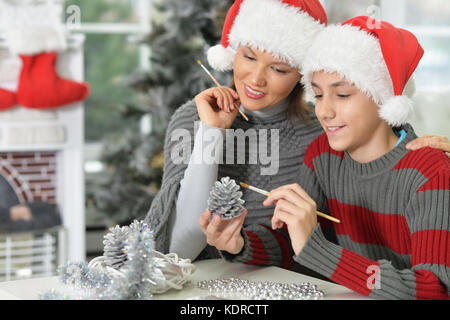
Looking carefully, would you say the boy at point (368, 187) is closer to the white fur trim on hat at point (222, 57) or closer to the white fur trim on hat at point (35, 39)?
the white fur trim on hat at point (222, 57)

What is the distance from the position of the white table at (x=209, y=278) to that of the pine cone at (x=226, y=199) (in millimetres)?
150

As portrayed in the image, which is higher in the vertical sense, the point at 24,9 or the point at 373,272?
the point at 24,9

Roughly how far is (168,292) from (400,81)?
617mm

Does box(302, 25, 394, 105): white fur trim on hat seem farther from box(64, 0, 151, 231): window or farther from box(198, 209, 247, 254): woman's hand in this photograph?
box(64, 0, 151, 231): window

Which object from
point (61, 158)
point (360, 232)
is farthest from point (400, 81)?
point (61, 158)

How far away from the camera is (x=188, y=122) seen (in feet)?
4.93

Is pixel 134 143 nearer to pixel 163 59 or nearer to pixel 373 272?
pixel 163 59

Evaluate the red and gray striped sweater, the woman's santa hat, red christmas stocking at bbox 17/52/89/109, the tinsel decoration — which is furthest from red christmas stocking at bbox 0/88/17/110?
the tinsel decoration

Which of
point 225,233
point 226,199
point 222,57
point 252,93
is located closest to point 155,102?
point 222,57

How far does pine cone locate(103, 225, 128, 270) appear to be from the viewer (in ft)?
3.27

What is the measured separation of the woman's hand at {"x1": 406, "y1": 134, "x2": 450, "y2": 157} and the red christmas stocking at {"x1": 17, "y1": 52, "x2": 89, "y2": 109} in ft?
7.40

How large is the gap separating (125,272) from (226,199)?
0.25 m

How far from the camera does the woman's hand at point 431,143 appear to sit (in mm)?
1111
